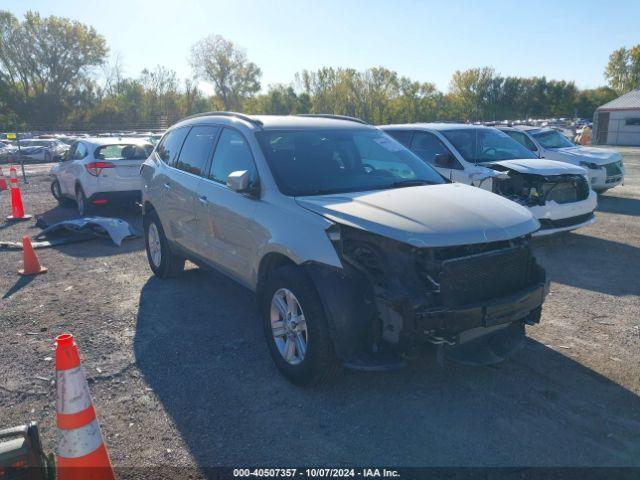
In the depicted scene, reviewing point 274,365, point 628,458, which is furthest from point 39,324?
point 628,458

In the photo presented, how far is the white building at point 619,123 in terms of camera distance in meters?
39.8

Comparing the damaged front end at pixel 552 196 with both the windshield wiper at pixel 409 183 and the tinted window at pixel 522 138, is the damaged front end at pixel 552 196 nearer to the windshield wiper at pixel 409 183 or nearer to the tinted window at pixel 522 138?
the windshield wiper at pixel 409 183

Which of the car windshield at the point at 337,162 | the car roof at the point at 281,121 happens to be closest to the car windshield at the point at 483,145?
the car roof at the point at 281,121

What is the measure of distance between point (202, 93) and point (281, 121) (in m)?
69.9

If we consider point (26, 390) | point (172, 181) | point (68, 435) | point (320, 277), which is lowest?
point (26, 390)

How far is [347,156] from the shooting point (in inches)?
192

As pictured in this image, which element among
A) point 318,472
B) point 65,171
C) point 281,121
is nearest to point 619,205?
point 281,121

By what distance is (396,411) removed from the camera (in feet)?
12.0

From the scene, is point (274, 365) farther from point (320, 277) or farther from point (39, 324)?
point (39, 324)

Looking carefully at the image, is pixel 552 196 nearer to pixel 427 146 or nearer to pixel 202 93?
pixel 427 146

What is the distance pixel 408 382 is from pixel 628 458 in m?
1.47

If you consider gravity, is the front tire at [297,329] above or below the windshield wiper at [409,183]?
below

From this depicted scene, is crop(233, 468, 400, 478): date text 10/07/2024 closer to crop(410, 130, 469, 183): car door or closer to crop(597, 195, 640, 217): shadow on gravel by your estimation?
crop(410, 130, 469, 183): car door

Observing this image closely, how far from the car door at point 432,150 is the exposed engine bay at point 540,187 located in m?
0.74
